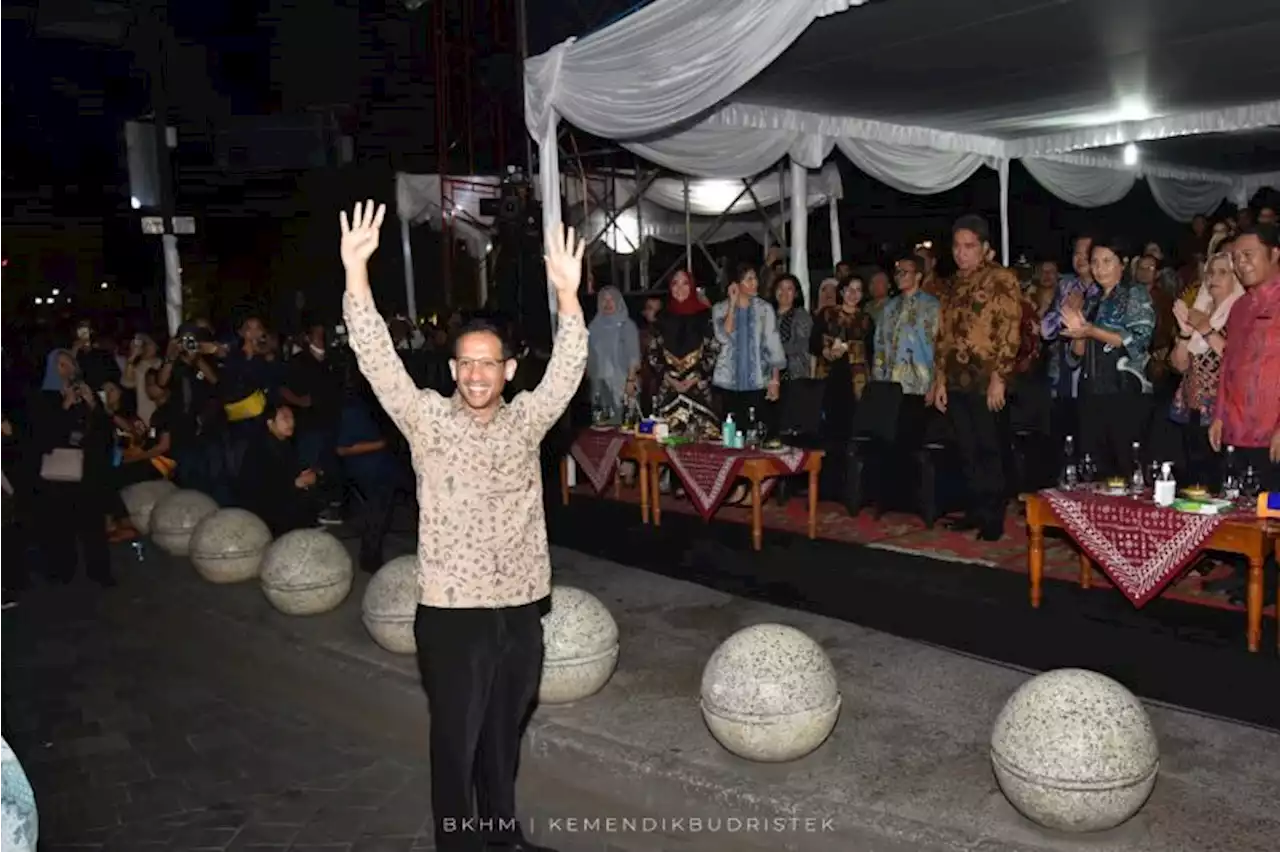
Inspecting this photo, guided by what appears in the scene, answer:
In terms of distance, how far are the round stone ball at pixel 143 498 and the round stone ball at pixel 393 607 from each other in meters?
3.74

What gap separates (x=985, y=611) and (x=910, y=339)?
2.40 meters

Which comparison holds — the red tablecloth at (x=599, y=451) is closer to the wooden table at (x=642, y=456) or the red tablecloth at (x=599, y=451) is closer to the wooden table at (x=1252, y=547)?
the wooden table at (x=642, y=456)

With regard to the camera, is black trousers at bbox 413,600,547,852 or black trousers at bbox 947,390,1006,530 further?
black trousers at bbox 947,390,1006,530

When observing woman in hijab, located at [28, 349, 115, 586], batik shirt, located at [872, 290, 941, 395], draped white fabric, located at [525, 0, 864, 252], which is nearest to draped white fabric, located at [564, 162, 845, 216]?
draped white fabric, located at [525, 0, 864, 252]

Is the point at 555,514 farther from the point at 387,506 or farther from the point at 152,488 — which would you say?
the point at 152,488

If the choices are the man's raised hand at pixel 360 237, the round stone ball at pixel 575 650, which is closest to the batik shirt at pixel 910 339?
the round stone ball at pixel 575 650

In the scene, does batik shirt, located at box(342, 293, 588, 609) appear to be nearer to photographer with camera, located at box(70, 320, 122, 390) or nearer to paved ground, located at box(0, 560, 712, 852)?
paved ground, located at box(0, 560, 712, 852)

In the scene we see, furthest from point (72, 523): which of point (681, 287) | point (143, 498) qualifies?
point (681, 287)

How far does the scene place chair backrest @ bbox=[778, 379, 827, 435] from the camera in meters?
8.51

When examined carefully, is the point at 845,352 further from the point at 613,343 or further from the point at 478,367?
the point at 478,367

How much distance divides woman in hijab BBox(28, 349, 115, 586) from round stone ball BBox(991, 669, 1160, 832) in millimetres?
6174

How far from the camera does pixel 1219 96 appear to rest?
9922mm

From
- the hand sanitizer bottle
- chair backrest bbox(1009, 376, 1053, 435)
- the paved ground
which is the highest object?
chair backrest bbox(1009, 376, 1053, 435)

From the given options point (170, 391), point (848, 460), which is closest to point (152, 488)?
point (170, 391)
